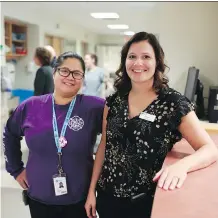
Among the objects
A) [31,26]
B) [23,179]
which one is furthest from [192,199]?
[31,26]

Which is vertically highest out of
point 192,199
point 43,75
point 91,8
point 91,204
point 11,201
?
point 91,8

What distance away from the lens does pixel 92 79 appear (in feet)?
14.5

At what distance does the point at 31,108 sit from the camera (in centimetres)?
151

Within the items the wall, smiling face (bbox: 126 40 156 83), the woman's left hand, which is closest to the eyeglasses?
smiling face (bbox: 126 40 156 83)

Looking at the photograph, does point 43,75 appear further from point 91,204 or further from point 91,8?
point 91,8

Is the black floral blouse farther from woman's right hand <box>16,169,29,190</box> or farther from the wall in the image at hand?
the wall

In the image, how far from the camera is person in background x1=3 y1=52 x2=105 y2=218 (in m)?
1.43

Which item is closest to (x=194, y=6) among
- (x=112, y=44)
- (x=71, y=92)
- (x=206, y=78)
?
(x=206, y=78)

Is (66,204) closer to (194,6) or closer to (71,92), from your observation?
(71,92)

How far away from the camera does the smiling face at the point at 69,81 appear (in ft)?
4.83

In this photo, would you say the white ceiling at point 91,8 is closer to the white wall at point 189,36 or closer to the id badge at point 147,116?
the white wall at point 189,36

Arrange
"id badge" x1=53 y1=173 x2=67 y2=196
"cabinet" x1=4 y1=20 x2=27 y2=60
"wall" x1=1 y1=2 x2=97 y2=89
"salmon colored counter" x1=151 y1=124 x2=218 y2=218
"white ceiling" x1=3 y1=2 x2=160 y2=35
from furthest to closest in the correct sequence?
1. "cabinet" x1=4 y1=20 x2=27 y2=60
2. "wall" x1=1 y1=2 x2=97 y2=89
3. "white ceiling" x1=3 y1=2 x2=160 y2=35
4. "id badge" x1=53 y1=173 x2=67 y2=196
5. "salmon colored counter" x1=151 y1=124 x2=218 y2=218

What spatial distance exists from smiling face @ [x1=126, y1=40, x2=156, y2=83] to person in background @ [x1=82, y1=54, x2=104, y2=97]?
312cm

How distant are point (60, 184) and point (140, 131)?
0.51m
